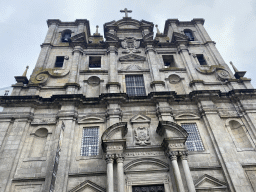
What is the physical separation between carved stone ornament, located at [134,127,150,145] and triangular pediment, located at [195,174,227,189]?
3.49 metres

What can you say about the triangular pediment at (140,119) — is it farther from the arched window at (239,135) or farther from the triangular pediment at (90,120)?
the arched window at (239,135)

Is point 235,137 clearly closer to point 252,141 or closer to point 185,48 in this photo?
point 252,141

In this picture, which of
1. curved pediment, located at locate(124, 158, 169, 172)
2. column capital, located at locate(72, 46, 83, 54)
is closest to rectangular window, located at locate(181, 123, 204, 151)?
curved pediment, located at locate(124, 158, 169, 172)

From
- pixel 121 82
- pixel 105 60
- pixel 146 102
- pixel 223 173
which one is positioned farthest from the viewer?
pixel 105 60

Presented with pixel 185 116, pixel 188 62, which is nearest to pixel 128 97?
pixel 185 116

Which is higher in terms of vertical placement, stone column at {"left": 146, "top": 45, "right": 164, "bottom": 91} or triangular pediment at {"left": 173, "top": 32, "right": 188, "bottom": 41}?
triangular pediment at {"left": 173, "top": 32, "right": 188, "bottom": 41}

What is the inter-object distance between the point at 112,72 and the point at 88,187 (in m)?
8.94

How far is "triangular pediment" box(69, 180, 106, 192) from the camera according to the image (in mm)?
10695

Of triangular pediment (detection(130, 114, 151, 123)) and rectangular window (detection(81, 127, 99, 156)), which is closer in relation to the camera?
rectangular window (detection(81, 127, 99, 156))

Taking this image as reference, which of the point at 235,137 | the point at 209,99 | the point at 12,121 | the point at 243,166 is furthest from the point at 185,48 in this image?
the point at 12,121

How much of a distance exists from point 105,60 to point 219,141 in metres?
11.4

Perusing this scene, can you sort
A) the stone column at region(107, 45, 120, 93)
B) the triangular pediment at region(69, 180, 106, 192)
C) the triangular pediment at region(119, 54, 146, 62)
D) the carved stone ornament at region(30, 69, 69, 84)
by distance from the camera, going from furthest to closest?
the triangular pediment at region(119, 54, 146, 62), the carved stone ornament at region(30, 69, 69, 84), the stone column at region(107, 45, 120, 93), the triangular pediment at region(69, 180, 106, 192)

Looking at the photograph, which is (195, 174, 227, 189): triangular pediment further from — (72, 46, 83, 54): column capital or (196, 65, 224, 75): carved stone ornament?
(72, 46, 83, 54): column capital

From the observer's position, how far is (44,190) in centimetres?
1040
